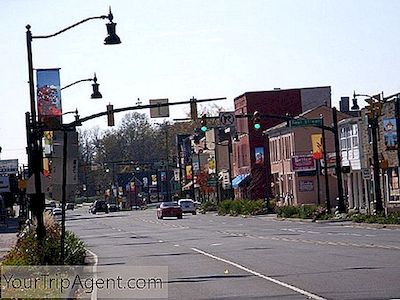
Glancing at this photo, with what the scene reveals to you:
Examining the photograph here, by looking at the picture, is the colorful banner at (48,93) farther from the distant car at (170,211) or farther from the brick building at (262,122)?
the brick building at (262,122)

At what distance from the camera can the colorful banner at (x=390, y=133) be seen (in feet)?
204

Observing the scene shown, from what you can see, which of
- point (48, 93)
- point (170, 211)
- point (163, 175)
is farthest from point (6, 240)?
point (163, 175)

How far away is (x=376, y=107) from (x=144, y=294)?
3303 cm

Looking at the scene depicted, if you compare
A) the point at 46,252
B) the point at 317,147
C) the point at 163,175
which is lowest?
the point at 46,252

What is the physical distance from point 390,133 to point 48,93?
28.7 metres

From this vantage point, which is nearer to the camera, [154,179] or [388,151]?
[388,151]

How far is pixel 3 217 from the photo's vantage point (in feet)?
312

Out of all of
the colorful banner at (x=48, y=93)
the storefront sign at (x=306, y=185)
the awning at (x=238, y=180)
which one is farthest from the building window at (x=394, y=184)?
the awning at (x=238, y=180)

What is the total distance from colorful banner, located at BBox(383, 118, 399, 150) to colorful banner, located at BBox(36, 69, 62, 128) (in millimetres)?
27357

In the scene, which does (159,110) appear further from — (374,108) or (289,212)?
(289,212)

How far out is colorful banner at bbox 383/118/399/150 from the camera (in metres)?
62.1

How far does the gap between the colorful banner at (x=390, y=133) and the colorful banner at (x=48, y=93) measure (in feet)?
89.8

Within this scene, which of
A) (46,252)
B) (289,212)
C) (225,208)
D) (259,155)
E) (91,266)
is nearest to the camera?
(46,252)

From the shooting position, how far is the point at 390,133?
62750 mm
